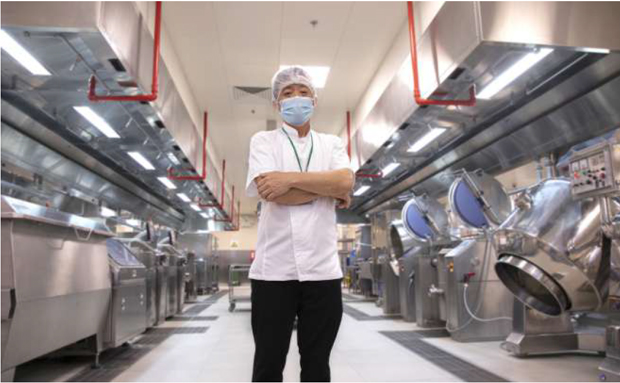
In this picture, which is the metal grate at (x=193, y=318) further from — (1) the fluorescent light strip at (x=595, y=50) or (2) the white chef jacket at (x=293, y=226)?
(1) the fluorescent light strip at (x=595, y=50)

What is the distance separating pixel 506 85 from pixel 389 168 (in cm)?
270

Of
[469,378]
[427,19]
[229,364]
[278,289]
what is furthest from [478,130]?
[278,289]

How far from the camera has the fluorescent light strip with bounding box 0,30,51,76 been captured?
8.01 ft

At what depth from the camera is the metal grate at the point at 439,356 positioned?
9.12 feet

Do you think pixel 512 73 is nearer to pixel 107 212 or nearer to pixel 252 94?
pixel 252 94

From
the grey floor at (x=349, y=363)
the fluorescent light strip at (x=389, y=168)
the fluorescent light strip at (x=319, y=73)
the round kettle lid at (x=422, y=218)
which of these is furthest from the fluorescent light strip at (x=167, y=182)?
the round kettle lid at (x=422, y=218)

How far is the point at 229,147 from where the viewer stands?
30.2 feet

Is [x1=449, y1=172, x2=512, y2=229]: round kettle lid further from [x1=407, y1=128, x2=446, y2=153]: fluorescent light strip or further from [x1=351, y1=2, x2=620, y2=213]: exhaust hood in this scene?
[x1=407, y1=128, x2=446, y2=153]: fluorescent light strip

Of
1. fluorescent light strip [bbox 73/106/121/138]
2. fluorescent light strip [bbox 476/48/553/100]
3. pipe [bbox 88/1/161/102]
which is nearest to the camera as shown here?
fluorescent light strip [bbox 476/48/553/100]

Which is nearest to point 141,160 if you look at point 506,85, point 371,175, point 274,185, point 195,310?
point 195,310

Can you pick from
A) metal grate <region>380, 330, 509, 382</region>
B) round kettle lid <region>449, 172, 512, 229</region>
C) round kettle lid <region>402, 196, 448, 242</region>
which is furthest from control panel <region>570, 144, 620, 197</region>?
round kettle lid <region>402, 196, 448, 242</region>

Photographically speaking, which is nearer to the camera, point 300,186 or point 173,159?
point 300,186

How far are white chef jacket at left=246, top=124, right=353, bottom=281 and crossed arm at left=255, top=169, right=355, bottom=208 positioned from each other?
0.04m

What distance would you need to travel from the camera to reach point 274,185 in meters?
1.15
